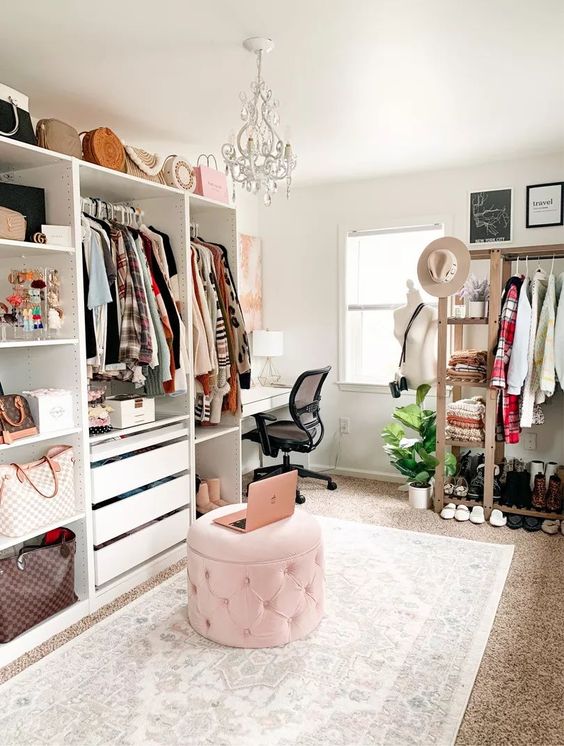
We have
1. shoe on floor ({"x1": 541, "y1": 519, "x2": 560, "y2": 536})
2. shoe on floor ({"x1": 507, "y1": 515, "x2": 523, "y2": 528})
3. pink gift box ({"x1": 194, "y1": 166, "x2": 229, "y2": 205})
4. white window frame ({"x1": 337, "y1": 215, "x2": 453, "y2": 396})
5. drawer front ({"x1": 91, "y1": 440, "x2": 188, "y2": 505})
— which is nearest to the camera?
drawer front ({"x1": 91, "y1": 440, "x2": 188, "y2": 505})

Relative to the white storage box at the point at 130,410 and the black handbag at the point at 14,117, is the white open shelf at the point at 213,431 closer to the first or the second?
the white storage box at the point at 130,410

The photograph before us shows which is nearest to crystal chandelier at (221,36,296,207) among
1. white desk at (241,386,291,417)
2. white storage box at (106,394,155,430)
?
white storage box at (106,394,155,430)

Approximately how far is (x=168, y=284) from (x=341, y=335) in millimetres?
2102

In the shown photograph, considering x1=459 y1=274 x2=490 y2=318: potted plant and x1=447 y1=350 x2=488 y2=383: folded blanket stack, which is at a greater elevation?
x1=459 y1=274 x2=490 y2=318: potted plant

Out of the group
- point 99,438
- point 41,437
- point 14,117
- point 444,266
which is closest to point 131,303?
point 99,438

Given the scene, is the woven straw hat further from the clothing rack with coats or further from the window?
the clothing rack with coats

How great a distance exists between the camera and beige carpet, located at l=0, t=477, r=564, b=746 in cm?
194

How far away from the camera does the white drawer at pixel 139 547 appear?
2.78 m

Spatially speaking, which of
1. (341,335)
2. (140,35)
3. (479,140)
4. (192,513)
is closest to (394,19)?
(140,35)

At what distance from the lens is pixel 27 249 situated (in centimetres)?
245

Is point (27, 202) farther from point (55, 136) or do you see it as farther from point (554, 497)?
point (554, 497)

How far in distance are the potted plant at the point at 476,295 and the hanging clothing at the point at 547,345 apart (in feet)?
1.17

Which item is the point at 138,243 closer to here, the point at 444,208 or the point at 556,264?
the point at 444,208

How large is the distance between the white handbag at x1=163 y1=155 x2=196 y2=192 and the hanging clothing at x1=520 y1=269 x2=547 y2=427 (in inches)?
84.7
